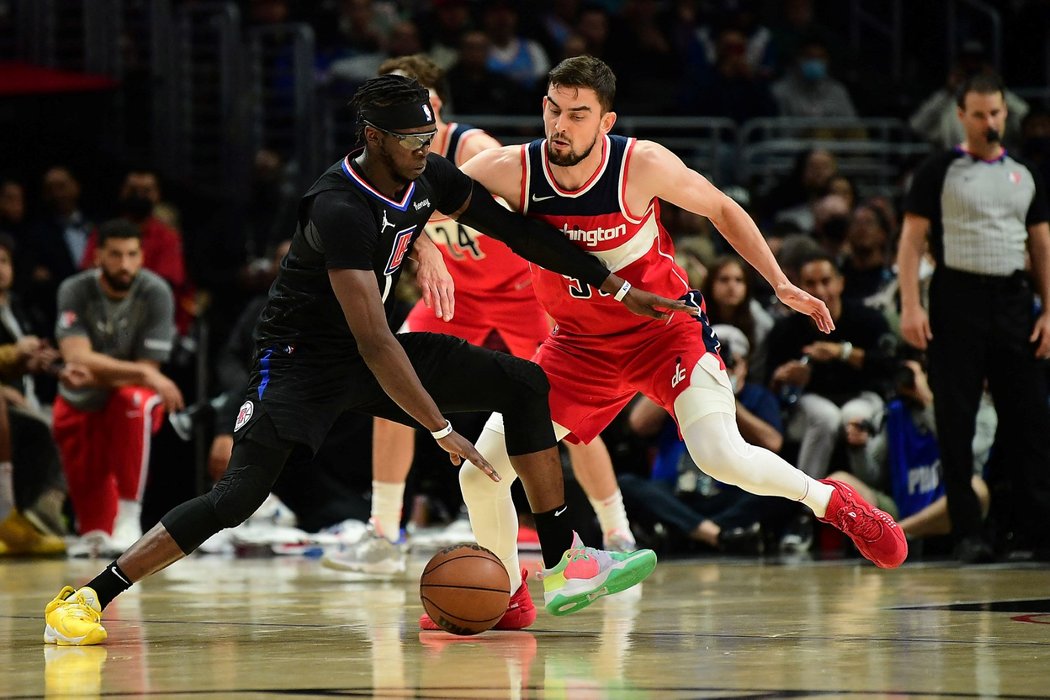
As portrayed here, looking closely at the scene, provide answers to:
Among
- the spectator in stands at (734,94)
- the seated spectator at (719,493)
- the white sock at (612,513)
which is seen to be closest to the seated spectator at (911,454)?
the seated spectator at (719,493)

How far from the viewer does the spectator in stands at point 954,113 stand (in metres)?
13.1

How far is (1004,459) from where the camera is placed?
8.64 meters

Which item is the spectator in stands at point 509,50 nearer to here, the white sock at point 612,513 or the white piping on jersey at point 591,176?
the white sock at point 612,513

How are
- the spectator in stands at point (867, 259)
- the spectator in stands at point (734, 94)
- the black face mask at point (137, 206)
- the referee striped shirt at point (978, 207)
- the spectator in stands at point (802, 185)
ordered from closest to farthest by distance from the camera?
the referee striped shirt at point (978, 207) < the spectator in stands at point (867, 259) < the black face mask at point (137, 206) < the spectator in stands at point (802, 185) < the spectator in stands at point (734, 94)

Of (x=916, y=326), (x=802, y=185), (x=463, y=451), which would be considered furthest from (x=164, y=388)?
(x=802, y=185)

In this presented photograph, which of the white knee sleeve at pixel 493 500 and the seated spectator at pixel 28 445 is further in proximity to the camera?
the seated spectator at pixel 28 445

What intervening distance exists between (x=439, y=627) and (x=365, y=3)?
10.7 m

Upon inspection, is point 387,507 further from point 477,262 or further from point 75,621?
point 75,621

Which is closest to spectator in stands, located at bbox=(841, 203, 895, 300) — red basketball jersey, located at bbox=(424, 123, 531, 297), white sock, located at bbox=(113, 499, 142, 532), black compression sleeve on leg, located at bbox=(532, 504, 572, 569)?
red basketball jersey, located at bbox=(424, 123, 531, 297)

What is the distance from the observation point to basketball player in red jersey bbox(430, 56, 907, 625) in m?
5.63

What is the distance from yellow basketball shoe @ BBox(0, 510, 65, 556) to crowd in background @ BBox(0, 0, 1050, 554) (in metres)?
0.01

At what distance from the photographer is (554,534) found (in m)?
5.47

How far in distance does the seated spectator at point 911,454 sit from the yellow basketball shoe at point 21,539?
4.83 metres

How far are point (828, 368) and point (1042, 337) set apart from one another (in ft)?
5.55
